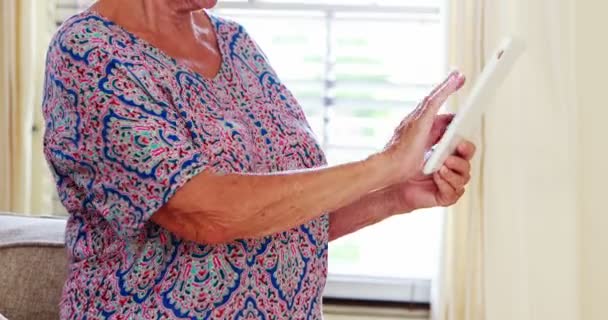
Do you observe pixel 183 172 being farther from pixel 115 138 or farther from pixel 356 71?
pixel 356 71

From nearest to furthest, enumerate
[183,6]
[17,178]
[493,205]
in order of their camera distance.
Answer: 1. [183,6]
2. [493,205]
3. [17,178]

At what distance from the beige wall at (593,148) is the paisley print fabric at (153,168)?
56.8 inches

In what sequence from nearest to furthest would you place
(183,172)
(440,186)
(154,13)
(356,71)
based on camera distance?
(183,172) → (154,13) → (440,186) → (356,71)

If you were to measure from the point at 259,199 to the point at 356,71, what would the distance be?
1.99m

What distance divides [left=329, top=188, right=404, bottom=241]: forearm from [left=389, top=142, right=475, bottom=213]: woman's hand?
0.01m

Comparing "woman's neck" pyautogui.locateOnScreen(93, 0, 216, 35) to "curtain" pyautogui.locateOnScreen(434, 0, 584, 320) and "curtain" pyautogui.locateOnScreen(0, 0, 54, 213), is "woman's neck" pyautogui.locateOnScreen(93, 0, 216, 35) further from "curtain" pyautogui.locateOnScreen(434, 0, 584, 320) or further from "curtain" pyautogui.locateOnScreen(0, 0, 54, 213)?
"curtain" pyautogui.locateOnScreen(0, 0, 54, 213)

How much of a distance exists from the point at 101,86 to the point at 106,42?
0.07 metres

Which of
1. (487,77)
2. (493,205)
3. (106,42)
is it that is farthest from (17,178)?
(487,77)

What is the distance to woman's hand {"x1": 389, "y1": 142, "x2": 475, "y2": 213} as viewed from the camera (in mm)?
1422

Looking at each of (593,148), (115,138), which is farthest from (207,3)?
(593,148)

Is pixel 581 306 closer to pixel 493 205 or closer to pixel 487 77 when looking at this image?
pixel 493 205

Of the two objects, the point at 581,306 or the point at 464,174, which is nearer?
the point at 464,174

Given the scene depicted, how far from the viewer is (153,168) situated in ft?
3.92

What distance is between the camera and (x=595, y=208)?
8.79 ft
